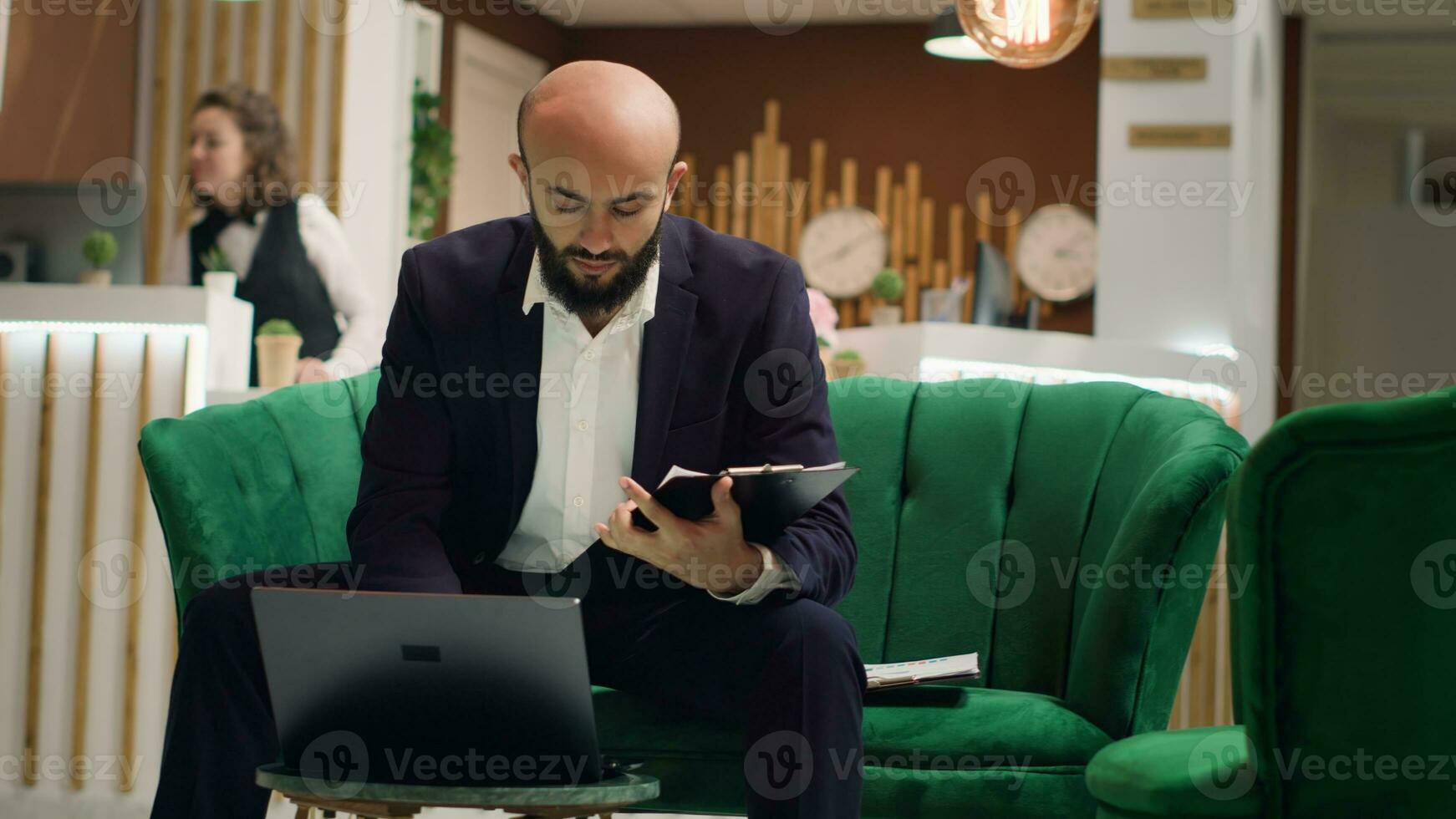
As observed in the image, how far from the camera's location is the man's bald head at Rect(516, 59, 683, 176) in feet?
5.91

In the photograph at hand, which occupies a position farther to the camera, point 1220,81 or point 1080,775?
point 1220,81

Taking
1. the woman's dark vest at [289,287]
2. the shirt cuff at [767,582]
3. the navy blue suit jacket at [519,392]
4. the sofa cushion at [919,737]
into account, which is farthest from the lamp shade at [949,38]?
the shirt cuff at [767,582]

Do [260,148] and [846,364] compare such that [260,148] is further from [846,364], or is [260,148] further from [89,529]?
[846,364]

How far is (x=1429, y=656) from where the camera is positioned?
134cm

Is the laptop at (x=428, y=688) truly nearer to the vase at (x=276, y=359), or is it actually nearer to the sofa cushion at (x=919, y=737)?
the sofa cushion at (x=919, y=737)

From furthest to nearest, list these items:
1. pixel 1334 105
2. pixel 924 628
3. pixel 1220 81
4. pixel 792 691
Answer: pixel 1334 105
pixel 1220 81
pixel 924 628
pixel 792 691

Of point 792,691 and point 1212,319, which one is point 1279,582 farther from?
point 1212,319

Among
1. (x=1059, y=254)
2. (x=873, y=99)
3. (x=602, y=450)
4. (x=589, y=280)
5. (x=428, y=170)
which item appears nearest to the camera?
(x=589, y=280)

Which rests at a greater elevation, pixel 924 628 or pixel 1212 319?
pixel 1212 319

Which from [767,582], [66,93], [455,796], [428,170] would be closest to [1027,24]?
[767,582]

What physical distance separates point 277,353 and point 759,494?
1.88m

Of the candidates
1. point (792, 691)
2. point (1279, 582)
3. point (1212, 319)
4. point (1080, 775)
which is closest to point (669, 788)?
point (792, 691)

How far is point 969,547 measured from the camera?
238 cm

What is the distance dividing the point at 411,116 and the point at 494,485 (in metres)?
5.15
